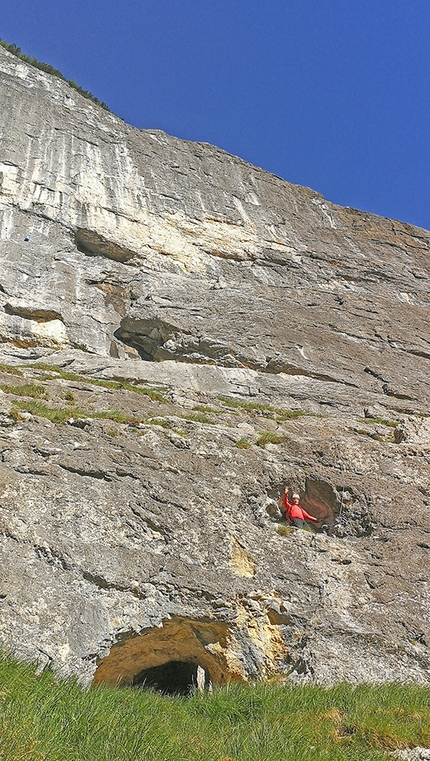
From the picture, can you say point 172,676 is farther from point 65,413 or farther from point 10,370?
point 10,370

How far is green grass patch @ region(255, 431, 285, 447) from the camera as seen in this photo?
1270 cm

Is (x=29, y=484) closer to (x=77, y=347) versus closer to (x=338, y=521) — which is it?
(x=338, y=521)

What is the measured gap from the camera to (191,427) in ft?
40.8

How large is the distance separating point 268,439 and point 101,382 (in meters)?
4.23

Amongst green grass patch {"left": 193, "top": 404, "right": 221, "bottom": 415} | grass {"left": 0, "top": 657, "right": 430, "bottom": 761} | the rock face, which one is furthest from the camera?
green grass patch {"left": 193, "top": 404, "right": 221, "bottom": 415}

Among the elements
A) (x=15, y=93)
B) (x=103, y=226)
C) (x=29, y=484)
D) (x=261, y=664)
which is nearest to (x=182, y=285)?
(x=103, y=226)

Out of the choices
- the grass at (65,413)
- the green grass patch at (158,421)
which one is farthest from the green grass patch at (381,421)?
the grass at (65,413)

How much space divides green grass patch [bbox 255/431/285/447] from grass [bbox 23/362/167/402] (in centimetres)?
256

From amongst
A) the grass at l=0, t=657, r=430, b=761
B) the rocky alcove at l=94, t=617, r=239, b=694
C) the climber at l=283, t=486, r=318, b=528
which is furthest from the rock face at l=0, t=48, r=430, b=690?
the grass at l=0, t=657, r=430, b=761

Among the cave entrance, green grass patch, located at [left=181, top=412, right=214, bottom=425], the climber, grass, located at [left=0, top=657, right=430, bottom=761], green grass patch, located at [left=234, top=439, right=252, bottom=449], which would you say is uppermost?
green grass patch, located at [left=181, top=412, right=214, bottom=425]

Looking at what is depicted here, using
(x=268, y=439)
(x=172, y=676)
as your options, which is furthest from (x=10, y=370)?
(x=172, y=676)

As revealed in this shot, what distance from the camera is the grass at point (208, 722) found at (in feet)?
18.6

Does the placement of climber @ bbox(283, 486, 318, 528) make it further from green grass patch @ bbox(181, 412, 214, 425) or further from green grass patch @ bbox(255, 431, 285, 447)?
green grass patch @ bbox(181, 412, 214, 425)

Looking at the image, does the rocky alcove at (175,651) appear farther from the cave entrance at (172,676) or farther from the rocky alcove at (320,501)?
the rocky alcove at (320,501)
